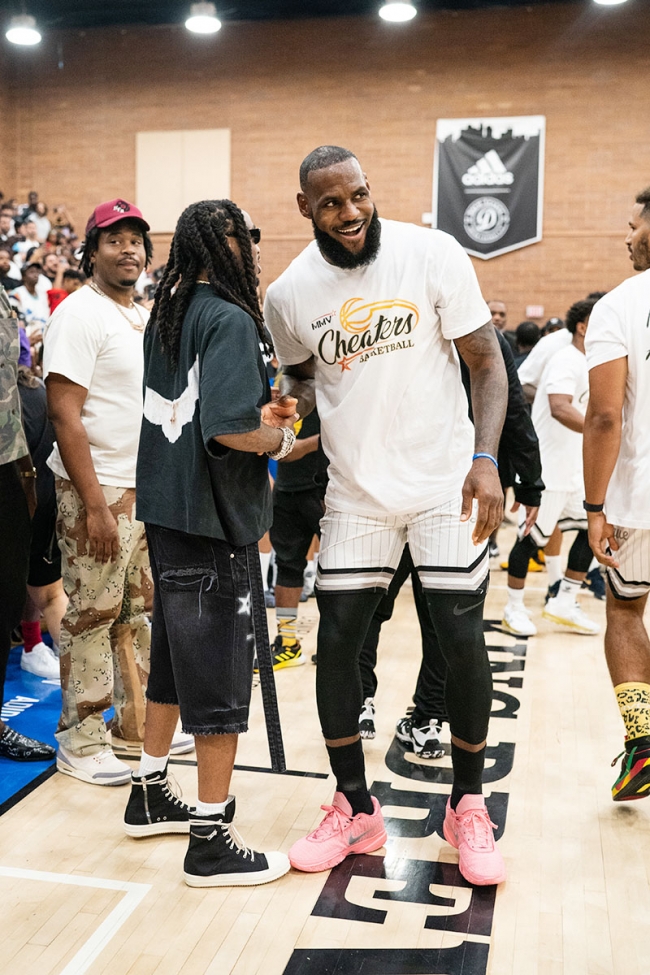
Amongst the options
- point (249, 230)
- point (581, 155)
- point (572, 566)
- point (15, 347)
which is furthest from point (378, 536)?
point (581, 155)

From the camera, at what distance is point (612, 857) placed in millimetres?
2533

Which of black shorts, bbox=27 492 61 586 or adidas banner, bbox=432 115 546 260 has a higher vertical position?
adidas banner, bbox=432 115 546 260

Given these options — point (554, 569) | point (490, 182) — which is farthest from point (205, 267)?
point (490, 182)

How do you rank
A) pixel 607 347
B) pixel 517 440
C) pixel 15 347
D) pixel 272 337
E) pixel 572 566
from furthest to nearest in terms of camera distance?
1. pixel 572 566
2. pixel 517 440
3. pixel 15 347
4. pixel 607 347
5. pixel 272 337

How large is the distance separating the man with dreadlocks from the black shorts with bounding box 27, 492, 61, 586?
154 centimetres

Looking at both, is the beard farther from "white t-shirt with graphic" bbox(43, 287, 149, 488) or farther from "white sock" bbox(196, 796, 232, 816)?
"white sock" bbox(196, 796, 232, 816)

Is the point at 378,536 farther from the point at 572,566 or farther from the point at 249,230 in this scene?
the point at 572,566

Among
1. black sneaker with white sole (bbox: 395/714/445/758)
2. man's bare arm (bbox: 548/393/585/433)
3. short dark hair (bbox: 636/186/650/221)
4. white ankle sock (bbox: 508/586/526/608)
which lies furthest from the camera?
white ankle sock (bbox: 508/586/526/608)

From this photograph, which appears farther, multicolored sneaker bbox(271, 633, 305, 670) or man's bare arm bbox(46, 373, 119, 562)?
multicolored sneaker bbox(271, 633, 305, 670)

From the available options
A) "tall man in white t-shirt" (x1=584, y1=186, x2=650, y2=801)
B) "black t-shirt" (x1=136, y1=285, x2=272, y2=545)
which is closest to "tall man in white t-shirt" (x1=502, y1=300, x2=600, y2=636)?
"tall man in white t-shirt" (x1=584, y1=186, x2=650, y2=801)

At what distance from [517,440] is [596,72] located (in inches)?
450

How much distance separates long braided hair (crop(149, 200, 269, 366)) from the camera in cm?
227

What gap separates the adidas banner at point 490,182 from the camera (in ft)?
43.4

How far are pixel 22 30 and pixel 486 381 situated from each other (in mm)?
13147
